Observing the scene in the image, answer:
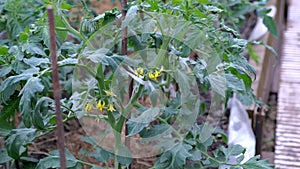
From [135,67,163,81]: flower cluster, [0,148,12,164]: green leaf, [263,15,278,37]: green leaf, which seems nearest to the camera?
[135,67,163,81]: flower cluster

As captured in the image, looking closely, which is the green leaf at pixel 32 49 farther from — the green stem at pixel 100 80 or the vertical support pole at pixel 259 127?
the vertical support pole at pixel 259 127

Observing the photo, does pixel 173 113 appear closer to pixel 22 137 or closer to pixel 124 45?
pixel 124 45

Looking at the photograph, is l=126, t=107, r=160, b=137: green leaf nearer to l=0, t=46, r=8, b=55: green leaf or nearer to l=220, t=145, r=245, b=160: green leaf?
A: l=220, t=145, r=245, b=160: green leaf

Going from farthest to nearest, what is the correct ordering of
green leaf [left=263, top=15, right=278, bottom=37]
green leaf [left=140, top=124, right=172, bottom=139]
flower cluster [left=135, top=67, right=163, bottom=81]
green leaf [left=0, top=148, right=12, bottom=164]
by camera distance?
1. green leaf [left=263, top=15, right=278, bottom=37]
2. green leaf [left=0, top=148, right=12, bottom=164]
3. green leaf [left=140, top=124, right=172, bottom=139]
4. flower cluster [left=135, top=67, right=163, bottom=81]

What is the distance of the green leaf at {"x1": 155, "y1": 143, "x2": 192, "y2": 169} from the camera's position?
1.41m

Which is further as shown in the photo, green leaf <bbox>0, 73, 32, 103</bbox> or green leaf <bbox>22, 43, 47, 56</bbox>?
green leaf <bbox>22, 43, 47, 56</bbox>

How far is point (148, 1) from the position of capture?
1398 mm

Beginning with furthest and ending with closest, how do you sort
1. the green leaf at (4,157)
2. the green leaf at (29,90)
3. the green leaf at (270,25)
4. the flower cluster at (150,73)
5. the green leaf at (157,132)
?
the green leaf at (270,25)
the green leaf at (4,157)
the green leaf at (157,132)
the flower cluster at (150,73)
the green leaf at (29,90)

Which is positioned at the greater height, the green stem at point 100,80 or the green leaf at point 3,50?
the green leaf at point 3,50

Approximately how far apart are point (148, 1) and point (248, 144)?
3.47 ft

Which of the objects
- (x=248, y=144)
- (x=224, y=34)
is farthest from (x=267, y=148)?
(x=224, y=34)

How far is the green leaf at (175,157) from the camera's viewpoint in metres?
1.41

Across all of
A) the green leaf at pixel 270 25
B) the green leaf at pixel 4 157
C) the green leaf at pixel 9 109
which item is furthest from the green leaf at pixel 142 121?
the green leaf at pixel 270 25

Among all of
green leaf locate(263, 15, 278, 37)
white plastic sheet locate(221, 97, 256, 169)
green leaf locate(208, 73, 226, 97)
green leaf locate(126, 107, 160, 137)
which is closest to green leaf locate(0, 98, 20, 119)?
green leaf locate(126, 107, 160, 137)
